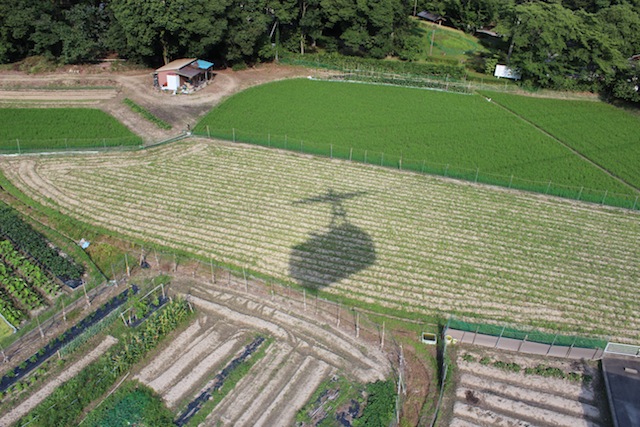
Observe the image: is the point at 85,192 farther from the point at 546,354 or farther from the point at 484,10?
the point at 484,10

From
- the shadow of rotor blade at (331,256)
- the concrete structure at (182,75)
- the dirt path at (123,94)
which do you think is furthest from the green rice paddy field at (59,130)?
the shadow of rotor blade at (331,256)

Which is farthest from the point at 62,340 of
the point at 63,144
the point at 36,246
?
the point at 63,144

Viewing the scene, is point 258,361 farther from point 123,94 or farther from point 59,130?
point 123,94

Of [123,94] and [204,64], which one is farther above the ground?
[204,64]

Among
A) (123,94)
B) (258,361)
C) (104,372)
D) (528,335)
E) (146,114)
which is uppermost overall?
(123,94)

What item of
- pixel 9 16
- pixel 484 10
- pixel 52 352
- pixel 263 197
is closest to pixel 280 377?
pixel 52 352

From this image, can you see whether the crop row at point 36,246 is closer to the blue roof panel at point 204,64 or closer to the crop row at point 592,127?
the blue roof panel at point 204,64
